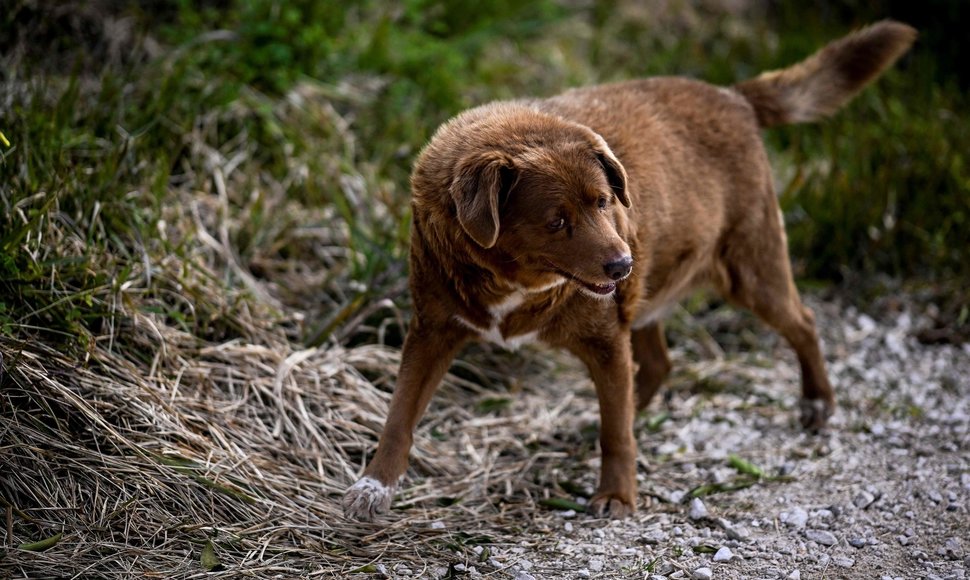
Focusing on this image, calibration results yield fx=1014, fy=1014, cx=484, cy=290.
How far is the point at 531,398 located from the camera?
5.11 meters

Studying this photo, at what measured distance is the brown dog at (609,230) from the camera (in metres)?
3.59

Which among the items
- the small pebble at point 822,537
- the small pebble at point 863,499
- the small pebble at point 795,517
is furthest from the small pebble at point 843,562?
the small pebble at point 863,499

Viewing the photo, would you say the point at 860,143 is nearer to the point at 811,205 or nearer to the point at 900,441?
the point at 811,205

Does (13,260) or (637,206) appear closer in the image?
(13,260)

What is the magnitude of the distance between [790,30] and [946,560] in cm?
592

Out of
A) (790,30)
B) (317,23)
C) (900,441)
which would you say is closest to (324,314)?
(317,23)

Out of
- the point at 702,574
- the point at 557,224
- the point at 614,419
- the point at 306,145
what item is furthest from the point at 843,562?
the point at 306,145

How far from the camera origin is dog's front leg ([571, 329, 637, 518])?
13.3ft

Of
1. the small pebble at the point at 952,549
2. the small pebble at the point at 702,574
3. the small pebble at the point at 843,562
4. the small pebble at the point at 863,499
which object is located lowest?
the small pebble at the point at 702,574

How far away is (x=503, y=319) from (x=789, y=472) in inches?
60.5

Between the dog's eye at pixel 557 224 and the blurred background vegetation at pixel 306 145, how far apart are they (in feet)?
4.71

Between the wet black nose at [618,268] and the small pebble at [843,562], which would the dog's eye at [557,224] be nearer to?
the wet black nose at [618,268]

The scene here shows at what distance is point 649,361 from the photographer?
5188 mm

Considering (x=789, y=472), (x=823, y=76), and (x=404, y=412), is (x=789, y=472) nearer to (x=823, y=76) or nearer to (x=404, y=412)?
(x=404, y=412)
